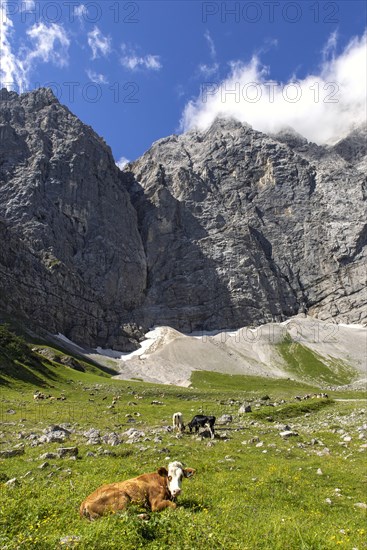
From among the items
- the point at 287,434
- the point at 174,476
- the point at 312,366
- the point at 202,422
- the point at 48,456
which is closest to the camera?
the point at 174,476

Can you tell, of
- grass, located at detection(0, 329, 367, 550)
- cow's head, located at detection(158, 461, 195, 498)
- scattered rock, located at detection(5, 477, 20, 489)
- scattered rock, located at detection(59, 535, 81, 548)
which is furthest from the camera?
scattered rock, located at detection(5, 477, 20, 489)

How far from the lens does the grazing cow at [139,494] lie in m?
10.2

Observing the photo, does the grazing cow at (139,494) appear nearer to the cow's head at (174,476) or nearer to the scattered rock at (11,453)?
the cow's head at (174,476)

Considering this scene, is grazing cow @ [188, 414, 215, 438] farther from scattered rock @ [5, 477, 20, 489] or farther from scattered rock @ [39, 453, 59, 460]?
scattered rock @ [5, 477, 20, 489]

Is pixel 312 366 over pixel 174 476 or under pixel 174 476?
over

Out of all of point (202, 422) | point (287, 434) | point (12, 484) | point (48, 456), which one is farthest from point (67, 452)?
point (287, 434)

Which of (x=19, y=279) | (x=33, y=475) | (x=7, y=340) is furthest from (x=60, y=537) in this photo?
(x=19, y=279)

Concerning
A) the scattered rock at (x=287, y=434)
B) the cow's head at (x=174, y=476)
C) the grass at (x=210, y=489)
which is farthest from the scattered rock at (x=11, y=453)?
the scattered rock at (x=287, y=434)

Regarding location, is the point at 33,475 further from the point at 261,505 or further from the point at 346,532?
the point at 346,532

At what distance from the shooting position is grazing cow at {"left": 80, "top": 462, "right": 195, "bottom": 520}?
10156 millimetres

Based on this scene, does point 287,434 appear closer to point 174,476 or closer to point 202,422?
point 202,422

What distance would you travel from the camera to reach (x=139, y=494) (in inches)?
427

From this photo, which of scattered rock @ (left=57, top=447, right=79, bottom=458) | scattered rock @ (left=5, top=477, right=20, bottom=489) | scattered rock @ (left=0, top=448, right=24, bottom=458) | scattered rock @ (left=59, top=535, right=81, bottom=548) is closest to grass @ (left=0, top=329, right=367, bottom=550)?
scattered rock @ (left=59, top=535, right=81, bottom=548)

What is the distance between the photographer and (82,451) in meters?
19.2
